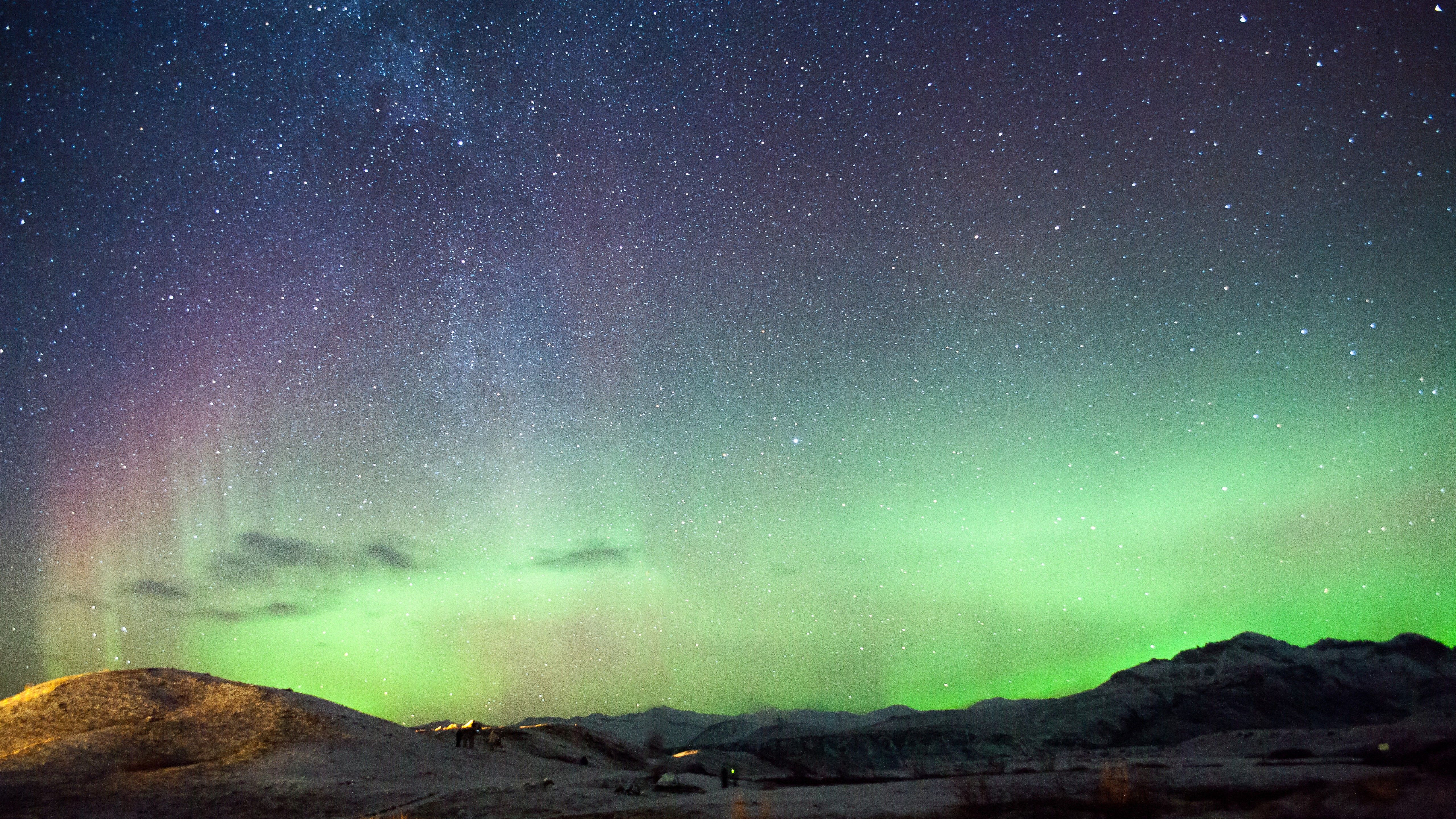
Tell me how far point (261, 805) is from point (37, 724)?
17323 mm

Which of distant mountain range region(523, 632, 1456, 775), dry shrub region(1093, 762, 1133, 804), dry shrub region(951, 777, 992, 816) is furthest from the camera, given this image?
distant mountain range region(523, 632, 1456, 775)

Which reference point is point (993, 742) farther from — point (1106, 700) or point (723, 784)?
point (723, 784)

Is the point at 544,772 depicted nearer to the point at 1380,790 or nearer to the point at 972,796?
the point at 972,796

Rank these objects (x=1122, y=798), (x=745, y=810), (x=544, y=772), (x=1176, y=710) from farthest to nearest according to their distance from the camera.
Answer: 1. (x=1176, y=710)
2. (x=544, y=772)
3. (x=745, y=810)
4. (x=1122, y=798)

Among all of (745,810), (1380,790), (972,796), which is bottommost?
(972,796)

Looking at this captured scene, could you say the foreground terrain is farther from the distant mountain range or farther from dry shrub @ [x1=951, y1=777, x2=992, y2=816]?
the distant mountain range

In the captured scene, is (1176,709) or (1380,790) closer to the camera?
(1380,790)

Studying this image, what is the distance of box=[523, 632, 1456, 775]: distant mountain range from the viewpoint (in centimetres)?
8756

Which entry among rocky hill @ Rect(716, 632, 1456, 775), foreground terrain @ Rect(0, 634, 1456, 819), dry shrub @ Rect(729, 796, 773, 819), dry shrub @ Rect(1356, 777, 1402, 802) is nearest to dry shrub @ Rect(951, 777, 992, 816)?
foreground terrain @ Rect(0, 634, 1456, 819)

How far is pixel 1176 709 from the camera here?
9756cm

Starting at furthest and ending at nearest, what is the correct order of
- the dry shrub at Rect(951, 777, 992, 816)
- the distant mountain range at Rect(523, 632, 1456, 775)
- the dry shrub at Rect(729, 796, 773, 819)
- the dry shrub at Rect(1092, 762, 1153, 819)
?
the distant mountain range at Rect(523, 632, 1456, 775) < the dry shrub at Rect(729, 796, 773, 819) < the dry shrub at Rect(951, 777, 992, 816) < the dry shrub at Rect(1092, 762, 1153, 819)

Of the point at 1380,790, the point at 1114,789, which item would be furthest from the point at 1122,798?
the point at 1380,790

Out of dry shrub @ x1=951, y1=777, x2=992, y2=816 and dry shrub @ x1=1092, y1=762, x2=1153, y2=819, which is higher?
dry shrub @ x1=1092, y1=762, x2=1153, y2=819

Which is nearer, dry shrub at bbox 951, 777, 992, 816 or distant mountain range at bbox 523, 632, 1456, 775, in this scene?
dry shrub at bbox 951, 777, 992, 816
